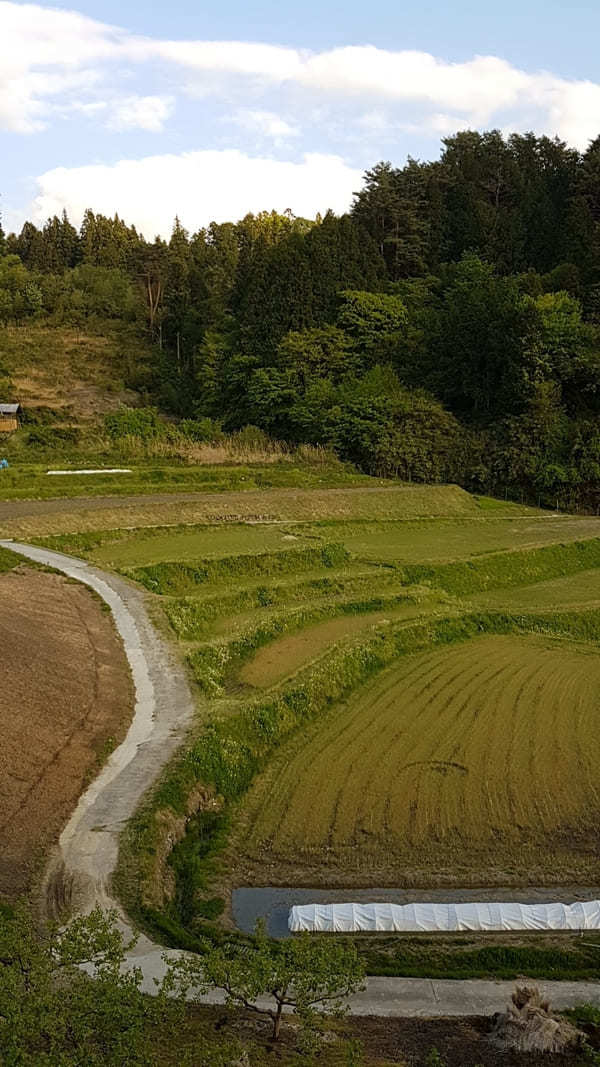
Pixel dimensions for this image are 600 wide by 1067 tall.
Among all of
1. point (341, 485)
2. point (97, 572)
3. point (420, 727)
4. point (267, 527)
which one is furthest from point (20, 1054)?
point (341, 485)

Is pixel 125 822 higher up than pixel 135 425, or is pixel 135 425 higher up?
pixel 135 425

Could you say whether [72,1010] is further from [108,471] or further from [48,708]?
[108,471]

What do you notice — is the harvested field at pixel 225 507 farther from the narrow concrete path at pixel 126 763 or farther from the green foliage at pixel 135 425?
the green foliage at pixel 135 425

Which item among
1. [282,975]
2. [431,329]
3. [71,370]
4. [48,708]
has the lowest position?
[48,708]

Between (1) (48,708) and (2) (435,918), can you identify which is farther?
(1) (48,708)

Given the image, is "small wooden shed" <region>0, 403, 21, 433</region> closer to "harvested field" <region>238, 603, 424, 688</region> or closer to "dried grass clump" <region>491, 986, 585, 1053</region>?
"harvested field" <region>238, 603, 424, 688</region>

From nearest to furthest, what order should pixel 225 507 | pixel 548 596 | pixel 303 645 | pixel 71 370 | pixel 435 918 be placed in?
pixel 435 918
pixel 303 645
pixel 548 596
pixel 225 507
pixel 71 370

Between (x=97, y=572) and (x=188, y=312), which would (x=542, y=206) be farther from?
(x=97, y=572)

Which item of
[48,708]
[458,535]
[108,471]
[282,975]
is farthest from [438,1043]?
[108,471]
